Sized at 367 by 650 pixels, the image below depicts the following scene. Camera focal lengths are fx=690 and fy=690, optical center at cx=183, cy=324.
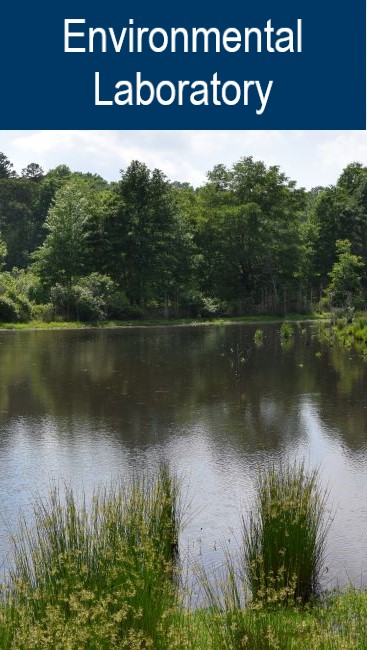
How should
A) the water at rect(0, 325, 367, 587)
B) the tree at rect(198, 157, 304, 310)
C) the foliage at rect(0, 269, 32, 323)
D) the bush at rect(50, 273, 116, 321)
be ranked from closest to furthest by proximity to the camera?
1. the water at rect(0, 325, 367, 587)
2. the foliage at rect(0, 269, 32, 323)
3. the bush at rect(50, 273, 116, 321)
4. the tree at rect(198, 157, 304, 310)

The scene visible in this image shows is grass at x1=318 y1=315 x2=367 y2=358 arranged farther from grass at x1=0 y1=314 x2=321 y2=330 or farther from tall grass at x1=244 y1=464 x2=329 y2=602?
tall grass at x1=244 y1=464 x2=329 y2=602

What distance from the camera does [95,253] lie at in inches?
2185

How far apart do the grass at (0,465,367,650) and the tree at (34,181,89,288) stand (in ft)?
156

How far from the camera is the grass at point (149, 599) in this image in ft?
13.9

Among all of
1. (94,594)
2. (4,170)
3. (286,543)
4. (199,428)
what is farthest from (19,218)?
(94,594)

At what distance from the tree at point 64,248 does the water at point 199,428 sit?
85.3 feet

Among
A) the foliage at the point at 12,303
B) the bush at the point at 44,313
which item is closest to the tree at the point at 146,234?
the bush at the point at 44,313

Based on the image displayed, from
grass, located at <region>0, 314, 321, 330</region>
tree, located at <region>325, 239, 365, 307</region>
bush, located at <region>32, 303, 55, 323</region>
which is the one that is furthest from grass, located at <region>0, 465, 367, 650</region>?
tree, located at <region>325, 239, 365, 307</region>

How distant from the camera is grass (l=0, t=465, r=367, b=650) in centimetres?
425

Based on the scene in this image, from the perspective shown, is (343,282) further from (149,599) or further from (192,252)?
(149,599)

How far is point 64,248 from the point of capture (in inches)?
2092

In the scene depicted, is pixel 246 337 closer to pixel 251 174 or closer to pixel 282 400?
pixel 282 400

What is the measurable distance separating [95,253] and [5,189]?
125 ft

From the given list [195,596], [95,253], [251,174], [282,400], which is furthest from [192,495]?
[251,174]
